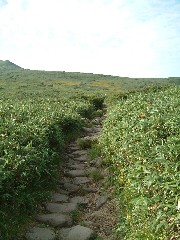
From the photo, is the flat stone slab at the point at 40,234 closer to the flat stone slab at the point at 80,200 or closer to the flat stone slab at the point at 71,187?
the flat stone slab at the point at 80,200

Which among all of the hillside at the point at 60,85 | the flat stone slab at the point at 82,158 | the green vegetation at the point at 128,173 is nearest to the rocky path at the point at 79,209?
the green vegetation at the point at 128,173

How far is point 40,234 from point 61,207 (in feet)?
5.77

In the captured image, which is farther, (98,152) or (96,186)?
(98,152)

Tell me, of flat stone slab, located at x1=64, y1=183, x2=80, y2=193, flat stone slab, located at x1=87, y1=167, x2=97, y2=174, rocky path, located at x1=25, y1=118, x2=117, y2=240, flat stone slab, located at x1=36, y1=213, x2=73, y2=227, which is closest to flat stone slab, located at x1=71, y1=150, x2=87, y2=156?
rocky path, located at x1=25, y1=118, x2=117, y2=240

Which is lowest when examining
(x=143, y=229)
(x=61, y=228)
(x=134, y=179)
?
(x=61, y=228)

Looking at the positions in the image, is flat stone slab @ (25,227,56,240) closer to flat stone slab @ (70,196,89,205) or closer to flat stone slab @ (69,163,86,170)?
flat stone slab @ (70,196,89,205)

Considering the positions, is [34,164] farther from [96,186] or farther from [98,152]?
[98,152]

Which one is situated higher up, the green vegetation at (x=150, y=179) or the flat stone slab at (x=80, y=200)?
the green vegetation at (x=150, y=179)

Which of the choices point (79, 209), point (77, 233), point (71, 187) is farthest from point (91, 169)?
point (77, 233)

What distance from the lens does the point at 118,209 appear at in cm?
978

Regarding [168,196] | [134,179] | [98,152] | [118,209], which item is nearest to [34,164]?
[118,209]

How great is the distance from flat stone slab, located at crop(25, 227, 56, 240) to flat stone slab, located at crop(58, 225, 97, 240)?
0.22m

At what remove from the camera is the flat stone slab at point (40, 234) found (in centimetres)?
847

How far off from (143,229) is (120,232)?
5.93 ft
